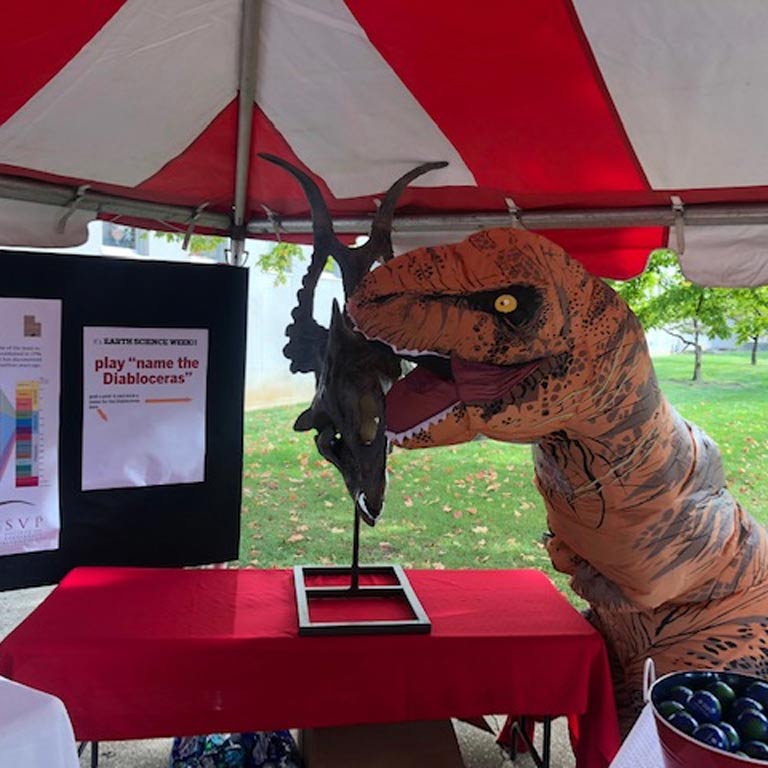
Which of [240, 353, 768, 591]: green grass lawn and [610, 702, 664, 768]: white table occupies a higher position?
[610, 702, 664, 768]: white table

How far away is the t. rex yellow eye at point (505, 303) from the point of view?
1.13 metres

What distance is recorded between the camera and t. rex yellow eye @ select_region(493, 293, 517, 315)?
1.13m

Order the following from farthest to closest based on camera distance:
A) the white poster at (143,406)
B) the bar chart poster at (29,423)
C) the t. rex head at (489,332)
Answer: the white poster at (143,406), the bar chart poster at (29,423), the t. rex head at (489,332)

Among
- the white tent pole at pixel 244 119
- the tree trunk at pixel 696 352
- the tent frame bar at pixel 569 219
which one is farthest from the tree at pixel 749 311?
the white tent pole at pixel 244 119

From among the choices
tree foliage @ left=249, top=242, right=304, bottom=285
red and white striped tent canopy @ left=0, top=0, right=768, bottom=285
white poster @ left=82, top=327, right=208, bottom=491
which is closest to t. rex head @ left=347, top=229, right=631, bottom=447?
red and white striped tent canopy @ left=0, top=0, right=768, bottom=285

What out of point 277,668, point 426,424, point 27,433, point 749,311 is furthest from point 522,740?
point 749,311

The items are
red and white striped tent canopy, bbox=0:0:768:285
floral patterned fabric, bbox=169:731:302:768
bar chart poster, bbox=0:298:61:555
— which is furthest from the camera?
bar chart poster, bbox=0:298:61:555

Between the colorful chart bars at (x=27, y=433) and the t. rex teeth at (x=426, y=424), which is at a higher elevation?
the t. rex teeth at (x=426, y=424)

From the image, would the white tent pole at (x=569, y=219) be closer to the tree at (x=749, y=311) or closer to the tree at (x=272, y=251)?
the tree at (x=272, y=251)

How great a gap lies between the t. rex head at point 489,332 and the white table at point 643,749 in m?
0.48

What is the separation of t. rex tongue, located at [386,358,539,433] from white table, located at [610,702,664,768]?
512mm

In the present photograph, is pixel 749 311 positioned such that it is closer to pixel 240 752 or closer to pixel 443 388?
pixel 443 388

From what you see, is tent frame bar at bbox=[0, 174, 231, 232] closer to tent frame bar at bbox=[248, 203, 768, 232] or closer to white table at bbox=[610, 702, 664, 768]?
tent frame bar at bbox=[248, 203, 768, 232]

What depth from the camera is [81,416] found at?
2275 mm
